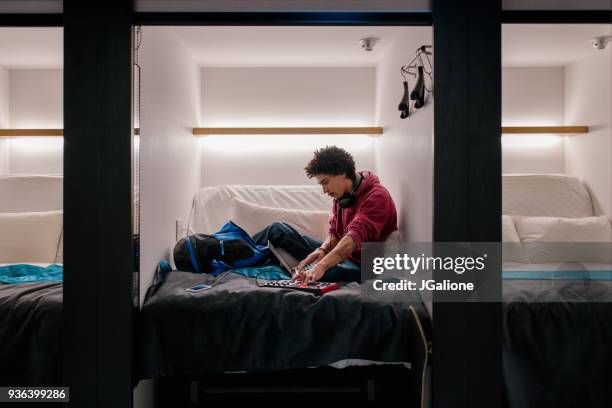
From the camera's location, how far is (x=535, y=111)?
2672mm

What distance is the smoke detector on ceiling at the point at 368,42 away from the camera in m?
2.58

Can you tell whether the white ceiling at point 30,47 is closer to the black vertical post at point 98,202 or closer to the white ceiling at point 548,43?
the black vertical post at point 98,202

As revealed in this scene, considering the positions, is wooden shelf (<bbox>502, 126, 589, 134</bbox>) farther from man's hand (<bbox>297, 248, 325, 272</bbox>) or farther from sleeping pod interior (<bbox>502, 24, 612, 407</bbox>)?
man's hand (<bbox>297, 248, 325, 272</bbox>)

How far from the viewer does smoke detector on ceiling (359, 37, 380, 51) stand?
2.58 m

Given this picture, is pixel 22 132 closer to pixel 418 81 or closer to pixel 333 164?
pixel 333 164

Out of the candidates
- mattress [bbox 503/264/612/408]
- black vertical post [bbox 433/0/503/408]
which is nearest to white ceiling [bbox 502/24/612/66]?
black vertical post [bbox 433/0/503/408]

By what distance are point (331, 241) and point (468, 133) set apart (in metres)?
1.06

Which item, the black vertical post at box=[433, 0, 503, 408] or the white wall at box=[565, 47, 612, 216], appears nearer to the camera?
the black vertical post at box=[433, 0, 503, 408]

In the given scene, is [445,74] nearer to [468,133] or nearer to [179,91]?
[468,133]

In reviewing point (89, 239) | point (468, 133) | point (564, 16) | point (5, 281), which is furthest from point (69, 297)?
point (564, 16)

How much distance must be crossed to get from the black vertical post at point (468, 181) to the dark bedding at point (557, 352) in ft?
0.29

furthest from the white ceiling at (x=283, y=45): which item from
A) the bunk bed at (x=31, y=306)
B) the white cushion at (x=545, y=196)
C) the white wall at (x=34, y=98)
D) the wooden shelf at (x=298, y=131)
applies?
the bunk bed at (x=31, y=306)

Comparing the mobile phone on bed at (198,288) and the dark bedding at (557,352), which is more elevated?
the mobile phone on bed at (198,288)

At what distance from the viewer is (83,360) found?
1567 millimetres
